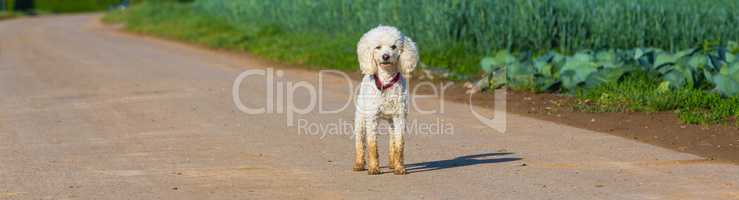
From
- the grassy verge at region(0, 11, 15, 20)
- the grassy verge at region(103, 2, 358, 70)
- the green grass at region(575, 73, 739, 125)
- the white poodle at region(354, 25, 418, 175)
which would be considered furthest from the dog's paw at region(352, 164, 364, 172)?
the grassy verge at region(0, 11, 15, 20)

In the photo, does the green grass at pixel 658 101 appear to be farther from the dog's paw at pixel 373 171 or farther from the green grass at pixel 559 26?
the green grass at pixel 559 26

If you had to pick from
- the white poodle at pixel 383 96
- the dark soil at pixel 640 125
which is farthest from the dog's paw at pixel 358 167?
the dark soil at pixel 640 125

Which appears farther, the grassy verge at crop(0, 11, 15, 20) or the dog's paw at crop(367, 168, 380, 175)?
the grassy verge at crop(0, 11, 15, 20)

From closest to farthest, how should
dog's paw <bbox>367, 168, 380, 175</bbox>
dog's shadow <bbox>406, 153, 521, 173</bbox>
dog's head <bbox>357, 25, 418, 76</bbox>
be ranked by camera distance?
dog's head <bbox>357, 25, 418, 76</bbox>
dog's paw <bbox>367, 168, 380, 175</bbox>
dog's shadow <bbox>406, 153, 521, 173</bbox>

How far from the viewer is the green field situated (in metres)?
16.7

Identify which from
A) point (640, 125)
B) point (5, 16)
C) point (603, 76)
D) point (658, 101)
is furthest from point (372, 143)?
point (5, 16)

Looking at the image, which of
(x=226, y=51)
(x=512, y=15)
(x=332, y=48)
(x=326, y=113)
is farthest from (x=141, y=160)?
(x=226, y=51)

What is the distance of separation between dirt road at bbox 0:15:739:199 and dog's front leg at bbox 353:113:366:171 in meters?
0.09

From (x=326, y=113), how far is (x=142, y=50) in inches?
643

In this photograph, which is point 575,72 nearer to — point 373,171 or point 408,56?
point 373,171

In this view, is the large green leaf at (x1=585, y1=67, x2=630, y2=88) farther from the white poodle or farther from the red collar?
the red collar

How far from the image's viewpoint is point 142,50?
3203cm

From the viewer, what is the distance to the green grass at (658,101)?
14789mm

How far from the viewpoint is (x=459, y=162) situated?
39.0ft
